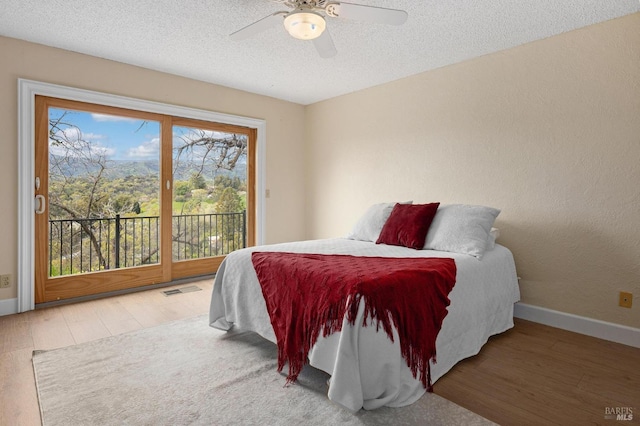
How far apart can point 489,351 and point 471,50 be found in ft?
8.12

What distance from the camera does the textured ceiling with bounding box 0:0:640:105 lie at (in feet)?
8.04

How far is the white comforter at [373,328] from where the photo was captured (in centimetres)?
165

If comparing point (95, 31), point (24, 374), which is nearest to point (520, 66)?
point (95, 31)

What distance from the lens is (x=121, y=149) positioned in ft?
12.2

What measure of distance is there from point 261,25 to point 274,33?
0.65m

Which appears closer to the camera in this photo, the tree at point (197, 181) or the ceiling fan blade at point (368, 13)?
the ceiling fan blade at point (368, 13)

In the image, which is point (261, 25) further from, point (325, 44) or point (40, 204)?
point (40, 204)

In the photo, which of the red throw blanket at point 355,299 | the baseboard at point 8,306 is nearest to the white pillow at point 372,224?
the red throw blanket at point 355,299

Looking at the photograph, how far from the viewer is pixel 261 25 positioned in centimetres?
226

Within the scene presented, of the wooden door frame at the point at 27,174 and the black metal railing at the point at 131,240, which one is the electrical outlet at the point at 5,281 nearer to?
the wooden door frame at the point at 27,174

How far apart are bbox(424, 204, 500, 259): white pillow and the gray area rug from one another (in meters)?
1.21

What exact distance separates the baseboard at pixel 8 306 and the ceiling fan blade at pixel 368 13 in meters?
3.46

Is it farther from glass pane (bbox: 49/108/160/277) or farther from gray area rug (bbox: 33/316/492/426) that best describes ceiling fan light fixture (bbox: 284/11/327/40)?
glass pane (bbox: 49/108/160/277)

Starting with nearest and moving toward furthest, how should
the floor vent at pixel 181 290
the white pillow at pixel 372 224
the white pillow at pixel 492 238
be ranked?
the white pillow at pixel 492 238, the white pillow at pixel 372 224, the floor vent at pixel 181 290
